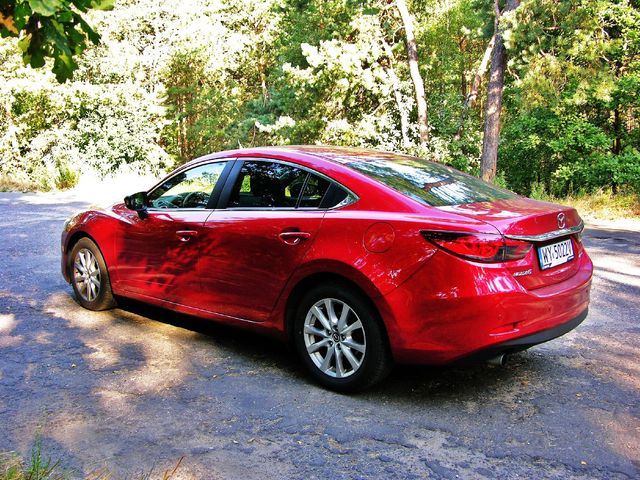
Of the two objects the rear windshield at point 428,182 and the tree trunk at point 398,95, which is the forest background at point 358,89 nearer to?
the tree trunk at point 398,95

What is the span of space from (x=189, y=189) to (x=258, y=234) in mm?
1088

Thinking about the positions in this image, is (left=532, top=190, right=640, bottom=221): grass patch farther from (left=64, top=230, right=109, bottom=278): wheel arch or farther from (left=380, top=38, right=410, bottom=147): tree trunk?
(left=64, top=230, right=109, bottom=278): wheel arch

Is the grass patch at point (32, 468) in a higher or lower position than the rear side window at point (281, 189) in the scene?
lower

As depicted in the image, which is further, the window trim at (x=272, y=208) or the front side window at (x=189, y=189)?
the front side window at (x=189, y=189)

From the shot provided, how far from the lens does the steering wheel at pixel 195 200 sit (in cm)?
503

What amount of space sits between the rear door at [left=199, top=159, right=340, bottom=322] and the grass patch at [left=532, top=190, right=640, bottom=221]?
34.5 ft

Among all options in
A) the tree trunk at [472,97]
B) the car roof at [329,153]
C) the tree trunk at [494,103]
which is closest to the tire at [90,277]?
the car roof at [329,153]

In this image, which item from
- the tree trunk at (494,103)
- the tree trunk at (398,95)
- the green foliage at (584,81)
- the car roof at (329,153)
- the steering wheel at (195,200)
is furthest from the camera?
the tree trunk at (398,95)

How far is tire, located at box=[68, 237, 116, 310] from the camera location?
5836mm

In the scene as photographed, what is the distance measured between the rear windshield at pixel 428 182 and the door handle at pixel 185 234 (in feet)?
4.45

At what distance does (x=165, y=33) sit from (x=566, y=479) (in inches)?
1167

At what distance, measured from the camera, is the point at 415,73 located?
22641 millimetres

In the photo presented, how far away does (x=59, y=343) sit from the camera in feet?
16.6

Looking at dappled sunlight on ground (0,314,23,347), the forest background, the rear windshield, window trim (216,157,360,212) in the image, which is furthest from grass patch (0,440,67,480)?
the forest background
